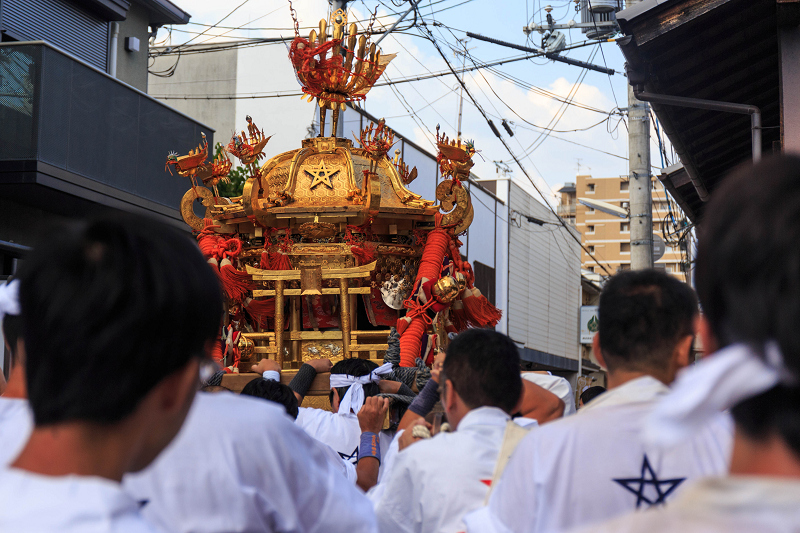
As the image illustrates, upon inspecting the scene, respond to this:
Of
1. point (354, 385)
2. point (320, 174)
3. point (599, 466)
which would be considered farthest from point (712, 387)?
point (320, 174)

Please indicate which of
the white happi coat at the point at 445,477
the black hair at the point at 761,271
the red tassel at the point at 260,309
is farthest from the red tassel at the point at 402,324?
the black hair at the point at 761,271

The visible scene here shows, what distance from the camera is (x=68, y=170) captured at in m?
11.0

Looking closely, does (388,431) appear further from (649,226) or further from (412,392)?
(649,226)

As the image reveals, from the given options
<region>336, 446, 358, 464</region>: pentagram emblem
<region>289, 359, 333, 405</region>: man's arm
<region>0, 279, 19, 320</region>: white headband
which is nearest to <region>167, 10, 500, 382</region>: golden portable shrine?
<region>289, 359, 333, 405</region>: man's arm

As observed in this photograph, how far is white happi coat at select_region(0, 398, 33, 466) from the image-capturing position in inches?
64.6

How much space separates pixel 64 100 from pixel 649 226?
800 cm

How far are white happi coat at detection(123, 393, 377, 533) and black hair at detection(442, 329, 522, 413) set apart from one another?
987mm

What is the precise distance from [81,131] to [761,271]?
11.6 m

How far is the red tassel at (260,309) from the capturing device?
7.73m

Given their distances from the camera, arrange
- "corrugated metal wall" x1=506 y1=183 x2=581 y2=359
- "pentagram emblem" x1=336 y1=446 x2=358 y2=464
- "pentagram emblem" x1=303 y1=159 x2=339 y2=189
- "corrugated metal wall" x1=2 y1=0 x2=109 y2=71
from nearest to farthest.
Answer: "pentagram emblem" x1=336 y1=446 x2=358 y2=464
"pentagram emblem" x1=303 y1=159 x2=339 y2=189
"corrugated metal wall" x1=2 y1=0 x2=109 y2=71
"corrugated metal wall" x1=506 y1=183 x2=581 y2=359

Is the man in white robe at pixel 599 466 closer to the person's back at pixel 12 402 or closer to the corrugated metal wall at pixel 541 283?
the person's back at pixel 12 402

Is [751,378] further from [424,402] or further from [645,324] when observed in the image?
[424,402]

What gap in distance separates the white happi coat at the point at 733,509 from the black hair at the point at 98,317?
74 cm

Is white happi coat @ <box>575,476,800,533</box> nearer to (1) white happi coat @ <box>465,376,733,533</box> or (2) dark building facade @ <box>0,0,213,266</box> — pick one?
(1) white happi coat @ <box>465,376,733,533</box>
